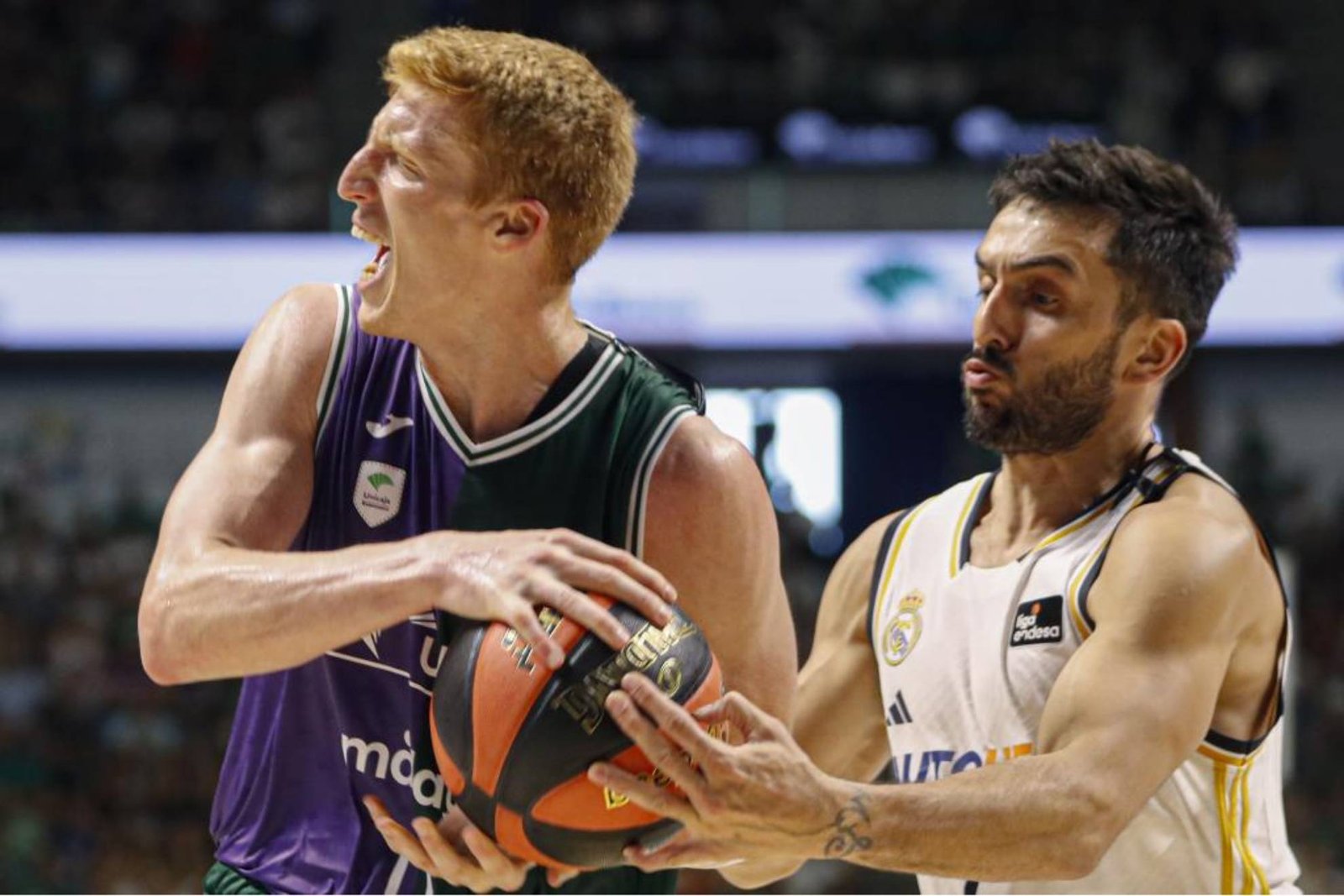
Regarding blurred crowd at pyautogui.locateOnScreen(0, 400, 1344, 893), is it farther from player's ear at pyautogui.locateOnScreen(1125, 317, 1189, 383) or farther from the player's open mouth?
the player's open mouth

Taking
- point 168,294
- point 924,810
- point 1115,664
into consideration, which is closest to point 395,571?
point 924,810

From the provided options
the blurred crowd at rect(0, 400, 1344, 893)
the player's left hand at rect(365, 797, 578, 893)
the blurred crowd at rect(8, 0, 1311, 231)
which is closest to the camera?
the player's left hand at rect(365, 797, 578, 893)

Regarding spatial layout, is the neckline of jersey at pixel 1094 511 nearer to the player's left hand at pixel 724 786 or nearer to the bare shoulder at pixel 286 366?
the player's left hand at pixel 724 786

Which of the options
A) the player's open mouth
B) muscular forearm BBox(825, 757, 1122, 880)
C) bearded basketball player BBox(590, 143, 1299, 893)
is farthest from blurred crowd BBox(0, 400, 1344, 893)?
the player's open mouth

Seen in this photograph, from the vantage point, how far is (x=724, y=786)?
8.38 ft

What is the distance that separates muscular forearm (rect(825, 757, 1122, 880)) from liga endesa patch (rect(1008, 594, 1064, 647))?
46 centimetres

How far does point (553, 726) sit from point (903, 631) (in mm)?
1460

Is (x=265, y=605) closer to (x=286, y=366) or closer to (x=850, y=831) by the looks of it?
(x=286, y=366)

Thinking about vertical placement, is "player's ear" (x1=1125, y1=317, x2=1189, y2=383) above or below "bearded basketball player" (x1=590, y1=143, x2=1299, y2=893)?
above

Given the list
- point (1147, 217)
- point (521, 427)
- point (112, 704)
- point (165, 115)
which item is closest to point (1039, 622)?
point (1147, 217)

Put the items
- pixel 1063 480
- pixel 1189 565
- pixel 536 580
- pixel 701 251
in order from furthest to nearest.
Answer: pixel 701 251 < pixel 1063 480 < pixel 1189 565 < pixel 536 580

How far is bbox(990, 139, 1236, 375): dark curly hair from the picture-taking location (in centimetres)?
368

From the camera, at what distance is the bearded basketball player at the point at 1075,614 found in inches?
122

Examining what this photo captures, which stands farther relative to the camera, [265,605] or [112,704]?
[112,704]
